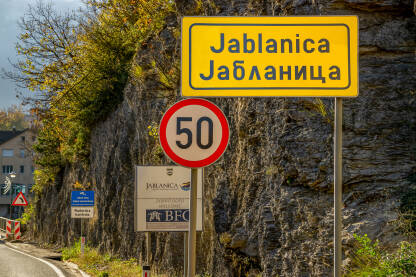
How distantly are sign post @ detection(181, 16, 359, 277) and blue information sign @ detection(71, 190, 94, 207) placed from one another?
600 inches

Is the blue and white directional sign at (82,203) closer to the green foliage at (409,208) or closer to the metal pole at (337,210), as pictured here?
the green foliage at (409,208)

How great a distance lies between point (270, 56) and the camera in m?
4.92

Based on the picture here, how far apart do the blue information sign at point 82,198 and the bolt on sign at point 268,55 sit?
1524cm

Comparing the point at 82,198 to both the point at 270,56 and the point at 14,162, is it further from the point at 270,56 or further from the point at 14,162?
the point at 14,162

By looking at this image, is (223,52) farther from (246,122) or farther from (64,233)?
(64,233)

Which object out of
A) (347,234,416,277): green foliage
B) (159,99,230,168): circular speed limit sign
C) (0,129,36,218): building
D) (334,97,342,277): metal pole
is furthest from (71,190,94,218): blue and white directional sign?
(0,129,36,218): building

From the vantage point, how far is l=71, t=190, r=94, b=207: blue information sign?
19.3 metres

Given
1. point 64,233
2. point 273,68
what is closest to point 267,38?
point 273,68

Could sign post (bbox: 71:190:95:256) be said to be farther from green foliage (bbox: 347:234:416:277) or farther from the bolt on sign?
the bolt on sign

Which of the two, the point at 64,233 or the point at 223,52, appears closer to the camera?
the point at 223,52

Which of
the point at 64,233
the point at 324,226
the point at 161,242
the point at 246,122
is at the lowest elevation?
the point at 64,233

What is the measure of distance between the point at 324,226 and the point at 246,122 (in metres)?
2.94

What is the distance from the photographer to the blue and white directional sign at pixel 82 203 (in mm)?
19250

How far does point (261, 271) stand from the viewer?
340 inches
